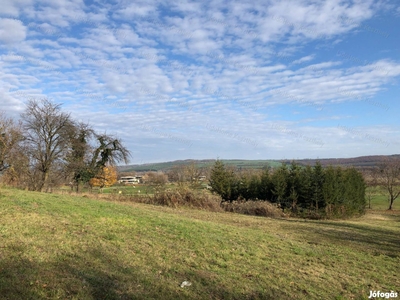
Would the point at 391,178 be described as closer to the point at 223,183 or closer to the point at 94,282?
the point at 223,183

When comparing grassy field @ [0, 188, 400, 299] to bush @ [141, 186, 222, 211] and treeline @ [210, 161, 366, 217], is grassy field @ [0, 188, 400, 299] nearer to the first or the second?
bush @ [141, 186, 222, 211]

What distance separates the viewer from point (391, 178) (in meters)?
44.4

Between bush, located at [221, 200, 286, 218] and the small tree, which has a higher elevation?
the small tree

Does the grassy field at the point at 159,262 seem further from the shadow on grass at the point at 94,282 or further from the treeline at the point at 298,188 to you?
the treeline at the point at 298,188

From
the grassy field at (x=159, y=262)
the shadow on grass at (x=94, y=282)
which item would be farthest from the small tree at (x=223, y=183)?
the shadow on grass at (x=94, y=282)

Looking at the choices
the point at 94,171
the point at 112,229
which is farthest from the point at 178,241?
the point at 94,171

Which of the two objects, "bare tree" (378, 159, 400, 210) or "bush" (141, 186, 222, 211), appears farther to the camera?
"bare tree" (378, 159, 400, 210)

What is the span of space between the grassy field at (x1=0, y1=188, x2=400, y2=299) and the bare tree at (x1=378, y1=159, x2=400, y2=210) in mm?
40087

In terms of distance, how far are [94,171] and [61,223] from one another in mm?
25053

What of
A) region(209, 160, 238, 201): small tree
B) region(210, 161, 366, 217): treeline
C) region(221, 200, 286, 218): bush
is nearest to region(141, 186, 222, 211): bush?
region(221, 200, 286, 218): bush

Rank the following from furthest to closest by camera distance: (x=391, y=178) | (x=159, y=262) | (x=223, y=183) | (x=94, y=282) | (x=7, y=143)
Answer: (x=391, y=178) → (x=223, y=183) → (x=7, y=143) → (x=159, y=262) → (x=94, y=282)

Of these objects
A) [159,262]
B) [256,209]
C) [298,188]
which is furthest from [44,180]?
[159,262]

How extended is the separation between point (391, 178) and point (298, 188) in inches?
1079

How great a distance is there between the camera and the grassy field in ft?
14.6
